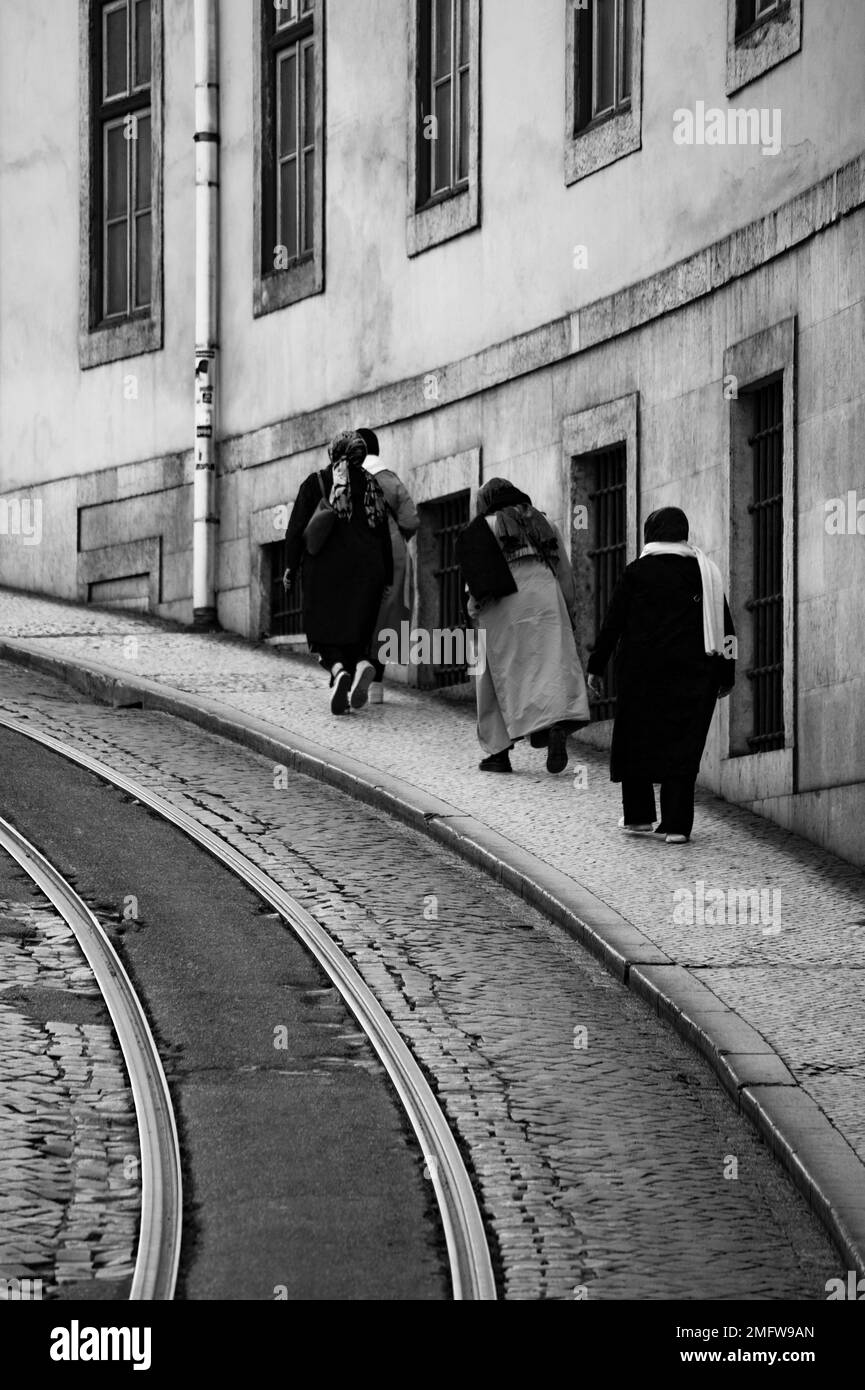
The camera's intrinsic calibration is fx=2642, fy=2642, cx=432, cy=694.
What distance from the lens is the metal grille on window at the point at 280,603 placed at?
21000 millimetres

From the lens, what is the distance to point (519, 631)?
15.1 meters

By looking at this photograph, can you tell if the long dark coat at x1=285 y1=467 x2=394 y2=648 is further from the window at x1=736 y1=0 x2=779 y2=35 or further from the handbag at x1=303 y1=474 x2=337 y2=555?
the window at x1=736 y1=0 x2=779 y2=35

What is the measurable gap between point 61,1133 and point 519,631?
726 centimetres

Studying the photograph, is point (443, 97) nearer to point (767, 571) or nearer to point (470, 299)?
point (470, 299)

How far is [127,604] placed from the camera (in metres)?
23.2

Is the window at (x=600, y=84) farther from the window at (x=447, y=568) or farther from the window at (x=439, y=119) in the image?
the window at (x=447, y=568)

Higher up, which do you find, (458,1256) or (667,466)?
(667,466)

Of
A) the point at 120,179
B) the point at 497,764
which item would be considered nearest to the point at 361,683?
the point at 497,764

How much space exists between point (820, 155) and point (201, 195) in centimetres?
913

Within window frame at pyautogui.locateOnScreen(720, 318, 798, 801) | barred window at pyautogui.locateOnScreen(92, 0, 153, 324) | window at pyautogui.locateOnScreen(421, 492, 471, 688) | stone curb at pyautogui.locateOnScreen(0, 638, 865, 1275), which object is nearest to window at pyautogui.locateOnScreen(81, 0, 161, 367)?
barred window at pyautogui.locateOnScreen(92, 0, 153, 324)

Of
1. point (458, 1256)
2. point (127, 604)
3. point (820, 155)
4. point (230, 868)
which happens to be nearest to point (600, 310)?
point (820, 155)
